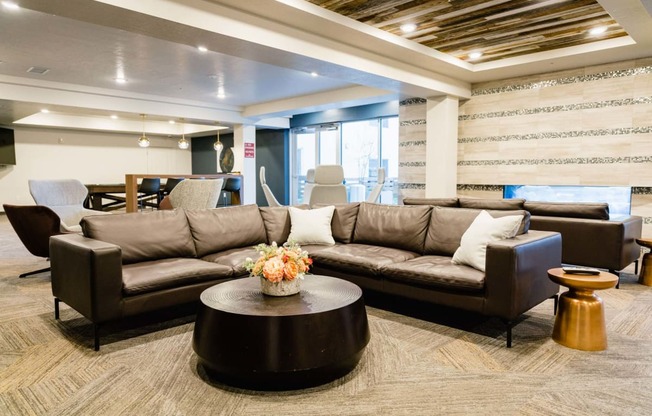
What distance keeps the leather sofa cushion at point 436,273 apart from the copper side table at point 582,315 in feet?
1.65

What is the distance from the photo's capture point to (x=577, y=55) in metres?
5.66

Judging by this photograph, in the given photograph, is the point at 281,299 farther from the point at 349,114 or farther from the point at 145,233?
the point at 349,114

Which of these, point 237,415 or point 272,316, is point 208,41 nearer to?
point 272,316

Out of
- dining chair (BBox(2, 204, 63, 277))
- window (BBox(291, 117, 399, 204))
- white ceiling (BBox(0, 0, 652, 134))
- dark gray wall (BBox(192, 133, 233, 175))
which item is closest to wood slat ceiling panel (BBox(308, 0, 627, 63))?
white ceiling (BBox(0, 0, 652, 134))

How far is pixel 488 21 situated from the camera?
4715 millimetres

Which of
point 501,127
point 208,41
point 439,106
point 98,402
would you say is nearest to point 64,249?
point 98,402

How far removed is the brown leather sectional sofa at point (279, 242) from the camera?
107 inches

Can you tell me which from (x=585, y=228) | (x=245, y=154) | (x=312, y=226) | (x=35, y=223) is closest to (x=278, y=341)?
(x=312, y=226)

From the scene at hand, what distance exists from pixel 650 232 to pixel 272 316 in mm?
5824

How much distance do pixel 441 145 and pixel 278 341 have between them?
18.6 ft

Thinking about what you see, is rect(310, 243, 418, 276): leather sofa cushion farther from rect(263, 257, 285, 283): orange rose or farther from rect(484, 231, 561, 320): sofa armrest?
rect(263, 257, 285, 283): orange rose

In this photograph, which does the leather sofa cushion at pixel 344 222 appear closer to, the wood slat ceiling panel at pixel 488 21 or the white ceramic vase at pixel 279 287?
the white ceramic vase at pixel 279 287

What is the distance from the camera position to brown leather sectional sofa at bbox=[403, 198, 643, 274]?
4137 mm

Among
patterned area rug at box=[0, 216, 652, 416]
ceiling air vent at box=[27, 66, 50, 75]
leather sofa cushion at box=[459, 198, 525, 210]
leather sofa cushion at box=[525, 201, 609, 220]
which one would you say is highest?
ceiling air vent at box=[27, 66, 50, 75]
